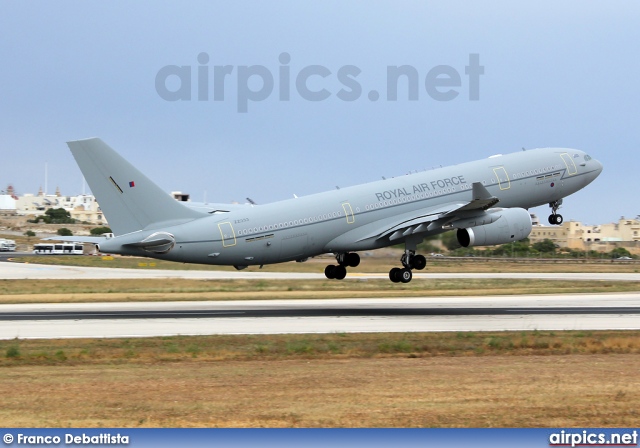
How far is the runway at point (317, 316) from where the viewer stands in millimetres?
40250

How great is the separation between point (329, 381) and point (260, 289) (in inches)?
1639

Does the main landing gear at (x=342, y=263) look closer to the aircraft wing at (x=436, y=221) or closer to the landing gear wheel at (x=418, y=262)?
the aircraft wing at (x=436, y=221)

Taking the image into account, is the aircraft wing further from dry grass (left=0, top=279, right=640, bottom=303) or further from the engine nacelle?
dry grass (left=0, top=279, right=640, bottom=303)

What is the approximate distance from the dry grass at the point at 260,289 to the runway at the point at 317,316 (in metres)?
5.24

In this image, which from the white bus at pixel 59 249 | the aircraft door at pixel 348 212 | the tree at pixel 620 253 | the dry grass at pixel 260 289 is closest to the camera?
the aircraft door at pixel 348 212

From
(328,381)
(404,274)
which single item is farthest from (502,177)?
(328,381)

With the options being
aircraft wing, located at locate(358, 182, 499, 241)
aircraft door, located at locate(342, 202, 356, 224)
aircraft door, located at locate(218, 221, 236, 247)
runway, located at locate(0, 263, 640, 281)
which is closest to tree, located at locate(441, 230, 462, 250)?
aircraft wing, located at locate(358, 182, 499, 241)

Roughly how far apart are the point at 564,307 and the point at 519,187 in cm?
769

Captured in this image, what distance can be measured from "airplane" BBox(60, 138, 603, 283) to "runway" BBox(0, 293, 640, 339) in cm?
298

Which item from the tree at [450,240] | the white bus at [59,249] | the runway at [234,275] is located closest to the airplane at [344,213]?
the tree at [450,240]

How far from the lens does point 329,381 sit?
1041 inches

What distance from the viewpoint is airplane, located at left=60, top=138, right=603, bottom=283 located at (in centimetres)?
4444

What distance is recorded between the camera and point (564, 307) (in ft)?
172

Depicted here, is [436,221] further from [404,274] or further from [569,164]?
[569,164]
